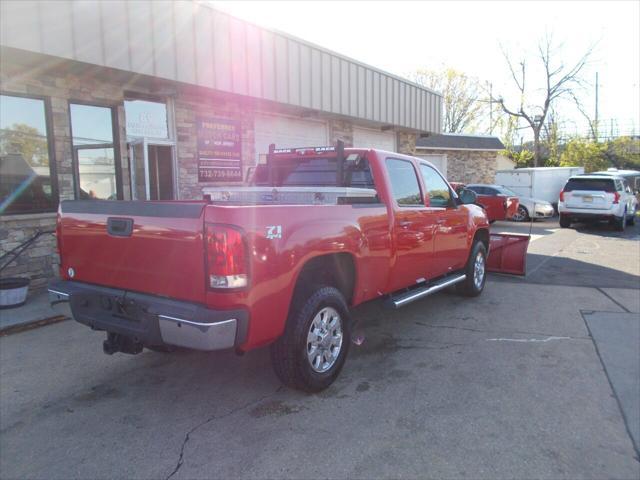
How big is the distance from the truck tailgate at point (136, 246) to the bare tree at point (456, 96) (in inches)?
1711

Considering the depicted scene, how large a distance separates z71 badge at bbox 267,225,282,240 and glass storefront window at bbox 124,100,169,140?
5793 millimetres

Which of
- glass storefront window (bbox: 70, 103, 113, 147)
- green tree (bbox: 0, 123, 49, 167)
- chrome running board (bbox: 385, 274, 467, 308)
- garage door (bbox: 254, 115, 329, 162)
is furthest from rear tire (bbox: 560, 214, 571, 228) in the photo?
green tree (bbox: 0, 123, 49, 167)

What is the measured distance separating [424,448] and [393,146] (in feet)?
42.5

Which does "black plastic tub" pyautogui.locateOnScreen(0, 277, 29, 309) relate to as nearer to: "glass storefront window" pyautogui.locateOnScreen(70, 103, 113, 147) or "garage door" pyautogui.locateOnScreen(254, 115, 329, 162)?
"glass storefront window" pyautogui.locateOnScreen(70, 103, 113, 147)

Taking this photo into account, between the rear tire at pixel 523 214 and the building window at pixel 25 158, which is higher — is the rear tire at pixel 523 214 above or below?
below

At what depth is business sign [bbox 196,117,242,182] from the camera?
29.9ft

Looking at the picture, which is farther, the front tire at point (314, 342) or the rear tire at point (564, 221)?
the rear tire at point (564, 221)

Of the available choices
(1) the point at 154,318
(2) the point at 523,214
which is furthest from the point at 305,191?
(2) the point at 523,214

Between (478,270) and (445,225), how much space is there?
165 centimetres

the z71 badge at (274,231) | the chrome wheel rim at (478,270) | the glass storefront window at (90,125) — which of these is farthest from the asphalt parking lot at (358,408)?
the glass storefront window at (90,125)

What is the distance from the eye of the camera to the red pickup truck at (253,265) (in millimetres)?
3090

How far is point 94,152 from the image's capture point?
7.70 m

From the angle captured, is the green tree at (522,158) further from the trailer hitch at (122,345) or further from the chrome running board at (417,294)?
the trailer hitch at (122,345)

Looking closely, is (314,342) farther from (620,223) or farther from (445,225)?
(620,223)
